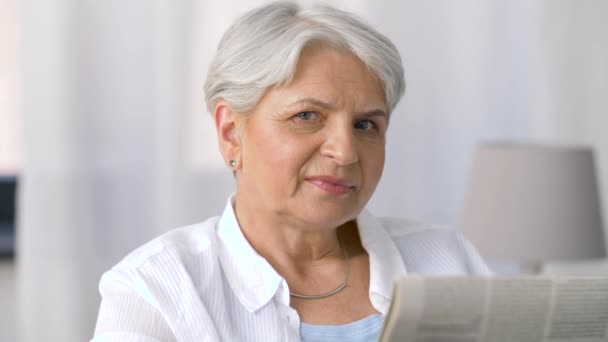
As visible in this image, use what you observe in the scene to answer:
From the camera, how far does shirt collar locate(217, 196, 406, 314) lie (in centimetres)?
155

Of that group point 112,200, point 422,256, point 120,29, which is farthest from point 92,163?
point 422,256

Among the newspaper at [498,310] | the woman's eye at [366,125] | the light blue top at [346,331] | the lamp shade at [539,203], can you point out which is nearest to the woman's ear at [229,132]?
the woman's eye at [366,125]

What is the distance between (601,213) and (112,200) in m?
1.62

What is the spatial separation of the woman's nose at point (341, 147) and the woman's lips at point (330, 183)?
3cm

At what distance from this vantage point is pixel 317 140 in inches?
61.2

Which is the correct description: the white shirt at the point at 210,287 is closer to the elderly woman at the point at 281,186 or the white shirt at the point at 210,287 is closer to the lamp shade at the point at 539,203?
the elderly woman at the point at 281,186

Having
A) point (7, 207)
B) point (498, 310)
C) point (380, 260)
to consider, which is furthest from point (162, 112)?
point (498, 310)

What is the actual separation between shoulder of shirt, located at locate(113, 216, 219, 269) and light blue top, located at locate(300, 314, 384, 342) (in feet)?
0.78

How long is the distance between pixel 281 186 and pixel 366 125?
0.65 ft

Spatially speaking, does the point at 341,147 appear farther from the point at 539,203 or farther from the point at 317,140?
the point at 539,203

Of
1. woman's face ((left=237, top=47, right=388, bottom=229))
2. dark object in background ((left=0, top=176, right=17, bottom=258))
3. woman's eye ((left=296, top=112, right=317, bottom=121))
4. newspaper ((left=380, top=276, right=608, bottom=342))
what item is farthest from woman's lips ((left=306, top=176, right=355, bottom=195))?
dark object in background ((left=0, top=176, right=17, bottom=258))

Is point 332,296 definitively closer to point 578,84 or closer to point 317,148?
point 317,148

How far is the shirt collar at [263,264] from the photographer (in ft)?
5.09

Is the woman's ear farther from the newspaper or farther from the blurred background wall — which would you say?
the blurred background wall
